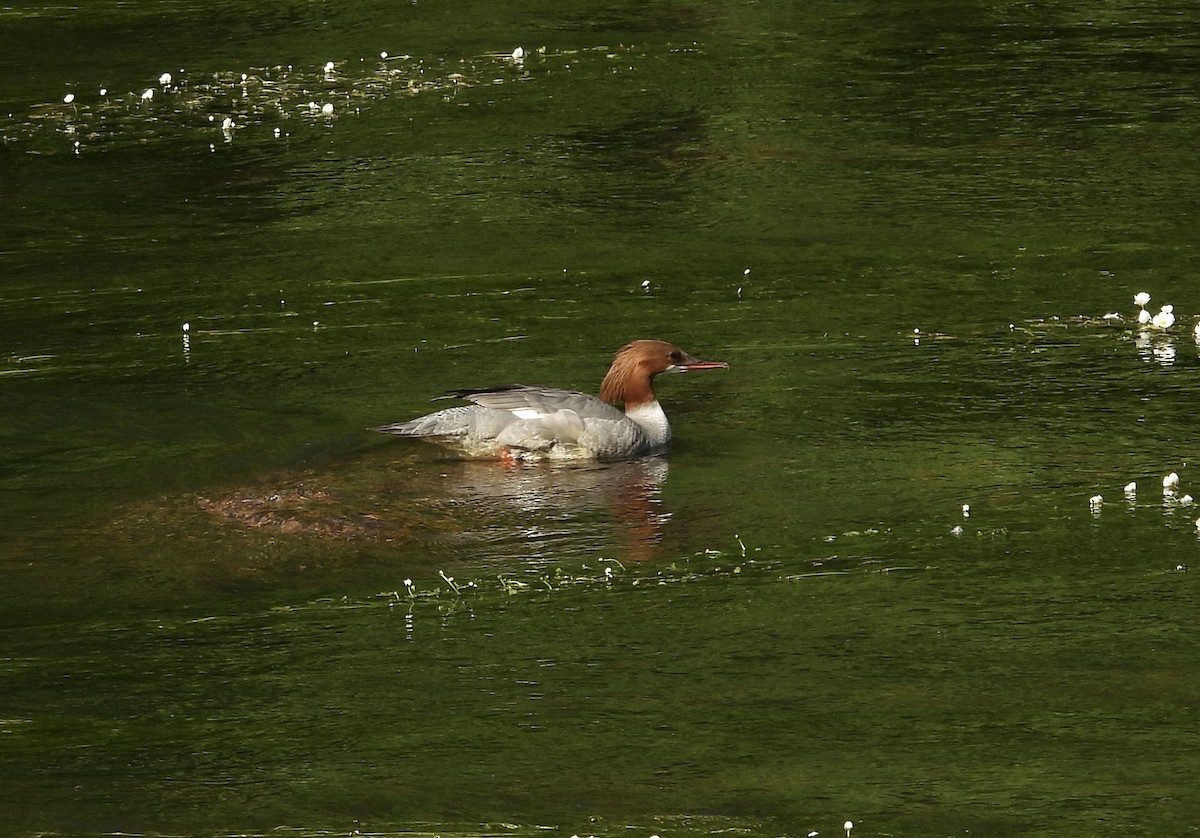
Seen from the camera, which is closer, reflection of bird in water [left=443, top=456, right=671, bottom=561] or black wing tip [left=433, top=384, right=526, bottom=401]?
reflection of bird in water [left=443, top=456, right=671, bottom=561]

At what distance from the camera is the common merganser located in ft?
36.5

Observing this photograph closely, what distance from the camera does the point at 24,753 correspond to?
25.6 feet

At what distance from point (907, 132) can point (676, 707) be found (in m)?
10.2

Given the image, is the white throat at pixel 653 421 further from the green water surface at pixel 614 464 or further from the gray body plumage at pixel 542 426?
the green water surface at pixel 614 464

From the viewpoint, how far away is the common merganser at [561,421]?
11117 mm

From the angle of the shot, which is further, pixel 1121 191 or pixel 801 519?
pixel 1121 191

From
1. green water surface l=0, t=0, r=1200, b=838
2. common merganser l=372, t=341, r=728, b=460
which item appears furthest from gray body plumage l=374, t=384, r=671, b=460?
green water surface l=0, t=0, r=1200, b=838

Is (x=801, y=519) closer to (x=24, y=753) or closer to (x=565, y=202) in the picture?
(x=24, y=753)

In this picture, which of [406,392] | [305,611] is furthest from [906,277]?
[305,611]

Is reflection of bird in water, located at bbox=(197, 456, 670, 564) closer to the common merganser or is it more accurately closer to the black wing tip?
the common merganser

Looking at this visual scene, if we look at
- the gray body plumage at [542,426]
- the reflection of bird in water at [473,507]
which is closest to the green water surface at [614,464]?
the reflection of bird in water at [473,507]

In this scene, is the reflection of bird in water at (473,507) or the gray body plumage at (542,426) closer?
the reflection of bird in water at (473,507)

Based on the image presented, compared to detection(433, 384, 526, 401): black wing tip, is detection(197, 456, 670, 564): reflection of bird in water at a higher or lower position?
lower

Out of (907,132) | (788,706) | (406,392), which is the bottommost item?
(788,706)
